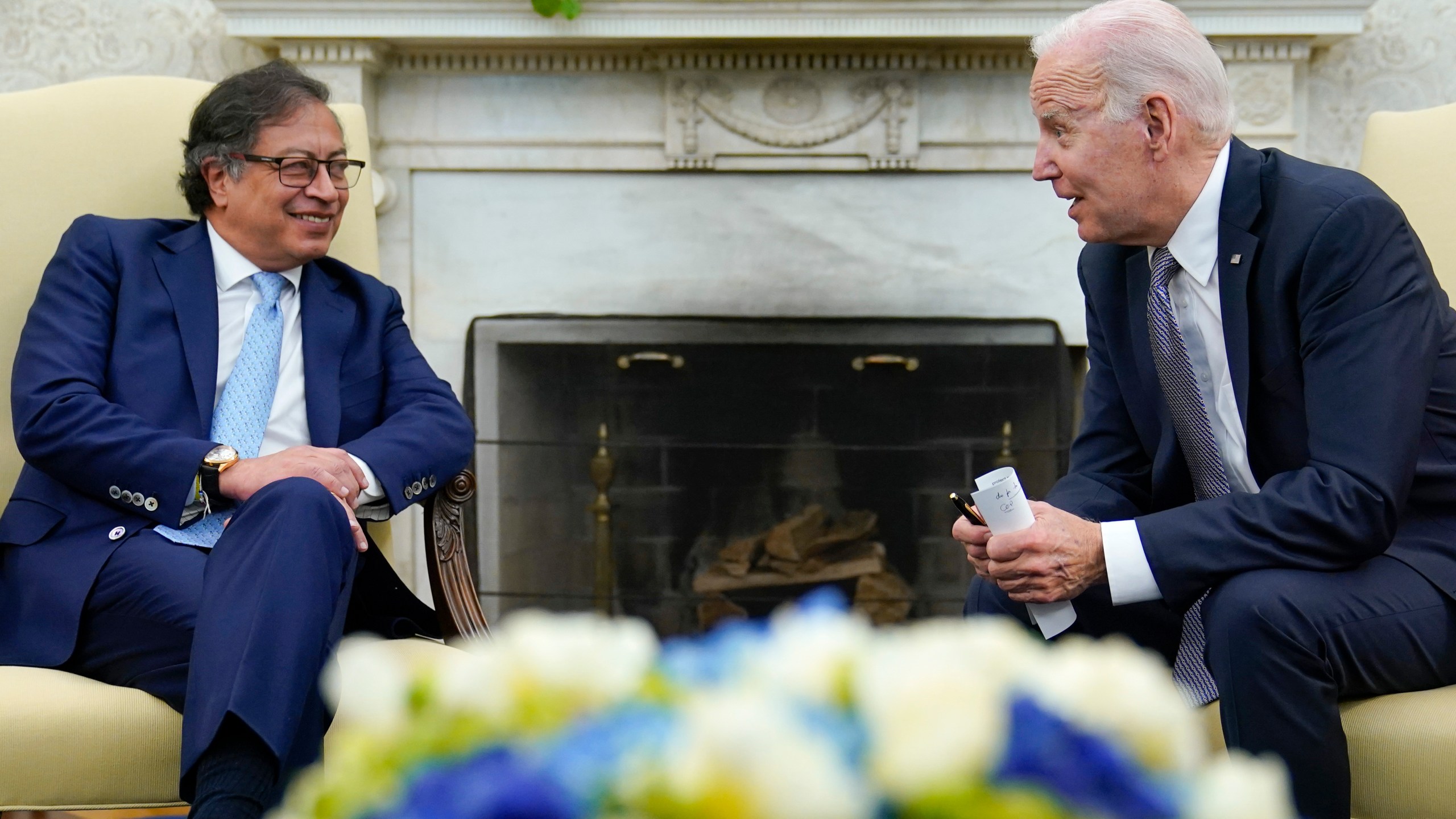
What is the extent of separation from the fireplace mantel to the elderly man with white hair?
41.2 inches

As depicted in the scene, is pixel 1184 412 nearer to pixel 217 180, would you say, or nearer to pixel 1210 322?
pixel 1210 322

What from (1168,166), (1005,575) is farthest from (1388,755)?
(1168,166)

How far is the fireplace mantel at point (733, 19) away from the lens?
2.50 meters

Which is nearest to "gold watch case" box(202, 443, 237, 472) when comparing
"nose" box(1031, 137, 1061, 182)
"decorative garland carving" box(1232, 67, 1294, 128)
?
"nose" box(1031, 137, 1061, 182)

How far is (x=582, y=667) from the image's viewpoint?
407 millimetres

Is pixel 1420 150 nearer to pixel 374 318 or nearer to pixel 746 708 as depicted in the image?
pixel 374 318

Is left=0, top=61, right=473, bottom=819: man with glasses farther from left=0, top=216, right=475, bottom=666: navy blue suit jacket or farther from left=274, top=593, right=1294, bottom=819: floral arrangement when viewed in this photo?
left=274, top=593, right=1294, bottom=819: floral arrangement

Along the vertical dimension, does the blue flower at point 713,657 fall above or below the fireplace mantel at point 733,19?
below

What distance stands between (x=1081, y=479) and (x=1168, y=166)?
392mm

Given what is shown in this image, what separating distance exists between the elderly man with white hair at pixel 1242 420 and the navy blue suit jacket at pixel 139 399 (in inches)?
32.3

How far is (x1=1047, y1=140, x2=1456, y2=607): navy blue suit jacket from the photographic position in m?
1.23

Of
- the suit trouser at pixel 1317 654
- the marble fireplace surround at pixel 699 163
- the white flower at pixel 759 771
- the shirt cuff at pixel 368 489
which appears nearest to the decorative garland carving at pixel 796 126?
the marble fireplace surround at pixel 699 163

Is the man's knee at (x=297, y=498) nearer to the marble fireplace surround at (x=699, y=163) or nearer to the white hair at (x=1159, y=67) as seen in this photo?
the white hair at (x=1159, y=67)

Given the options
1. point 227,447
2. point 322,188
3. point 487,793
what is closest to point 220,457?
point 227,447
